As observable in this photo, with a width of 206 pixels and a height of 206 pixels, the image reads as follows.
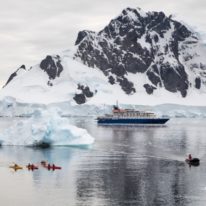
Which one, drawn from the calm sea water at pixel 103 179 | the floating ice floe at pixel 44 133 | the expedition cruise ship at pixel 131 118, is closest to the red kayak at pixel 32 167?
the calm sea water at pixel 103 179

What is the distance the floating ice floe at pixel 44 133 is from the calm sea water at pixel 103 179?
3.07 metres

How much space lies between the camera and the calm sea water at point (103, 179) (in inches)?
1806

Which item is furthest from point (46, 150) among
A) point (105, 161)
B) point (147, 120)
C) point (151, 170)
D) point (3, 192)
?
point (147, 120)

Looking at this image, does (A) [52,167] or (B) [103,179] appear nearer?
(B) [103,179]

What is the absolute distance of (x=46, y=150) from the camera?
271ft

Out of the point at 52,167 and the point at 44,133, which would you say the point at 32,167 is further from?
the point at 44,133

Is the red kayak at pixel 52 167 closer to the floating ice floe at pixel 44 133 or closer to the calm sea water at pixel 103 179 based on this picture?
the calm sea water at pixel 103 179

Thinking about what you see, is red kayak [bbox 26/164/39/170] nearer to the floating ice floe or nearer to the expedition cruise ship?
the floating ice floe

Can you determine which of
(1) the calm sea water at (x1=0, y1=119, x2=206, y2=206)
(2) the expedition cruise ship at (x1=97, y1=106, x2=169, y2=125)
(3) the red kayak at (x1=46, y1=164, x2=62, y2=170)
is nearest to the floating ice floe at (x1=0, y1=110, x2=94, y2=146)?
(1) the calm sea water at (x1=0, y1=119, x2=206, y2=206)

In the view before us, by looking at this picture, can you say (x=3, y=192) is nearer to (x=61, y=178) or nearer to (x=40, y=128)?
(x=61, y=178)

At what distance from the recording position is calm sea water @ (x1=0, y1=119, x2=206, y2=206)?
1806 inches

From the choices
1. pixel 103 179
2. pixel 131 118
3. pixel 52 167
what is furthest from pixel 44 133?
pixel 131 118

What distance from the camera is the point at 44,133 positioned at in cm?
8494

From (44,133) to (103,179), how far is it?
31.4m
